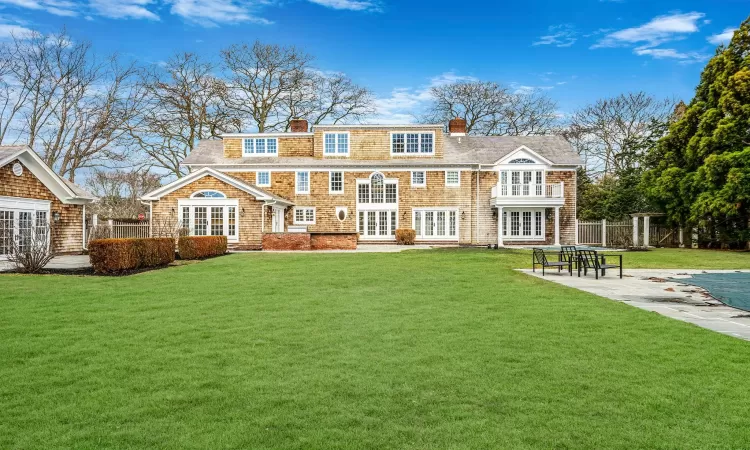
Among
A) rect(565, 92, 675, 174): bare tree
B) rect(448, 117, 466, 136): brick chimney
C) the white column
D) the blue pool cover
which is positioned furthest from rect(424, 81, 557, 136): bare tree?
the blue pool cover

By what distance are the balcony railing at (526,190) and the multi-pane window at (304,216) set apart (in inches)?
450

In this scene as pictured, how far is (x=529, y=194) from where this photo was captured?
32312mm

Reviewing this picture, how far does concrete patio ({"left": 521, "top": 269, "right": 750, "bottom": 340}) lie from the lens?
318 inches

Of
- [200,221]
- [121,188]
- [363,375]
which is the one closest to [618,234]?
[200,221]

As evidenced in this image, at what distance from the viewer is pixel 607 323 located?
7.76 meters

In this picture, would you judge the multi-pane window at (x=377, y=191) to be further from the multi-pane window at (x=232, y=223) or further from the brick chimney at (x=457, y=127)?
the multi-pane window at (x=232, y=223)

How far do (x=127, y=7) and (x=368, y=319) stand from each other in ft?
75.8

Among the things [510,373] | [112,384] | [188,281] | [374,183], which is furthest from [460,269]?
[374,183]

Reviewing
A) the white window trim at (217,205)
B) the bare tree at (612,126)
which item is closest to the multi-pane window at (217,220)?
the white window trim at (217,205)

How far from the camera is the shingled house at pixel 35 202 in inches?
761

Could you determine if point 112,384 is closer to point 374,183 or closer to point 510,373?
point 510,373

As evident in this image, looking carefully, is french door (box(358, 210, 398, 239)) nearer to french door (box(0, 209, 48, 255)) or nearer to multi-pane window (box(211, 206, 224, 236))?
multi-pane window (box(211, 206, 224, 236))

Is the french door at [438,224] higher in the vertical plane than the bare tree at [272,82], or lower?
lower

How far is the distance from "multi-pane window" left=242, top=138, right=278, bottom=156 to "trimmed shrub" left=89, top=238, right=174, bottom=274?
18066mm
